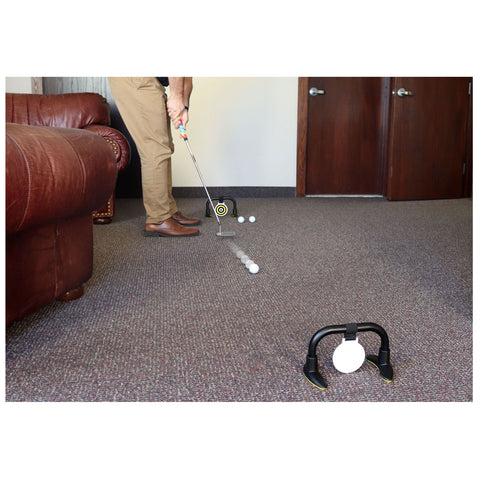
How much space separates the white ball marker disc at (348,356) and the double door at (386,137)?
11.7ft

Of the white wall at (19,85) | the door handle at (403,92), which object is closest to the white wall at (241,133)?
the door handle at (403,92)

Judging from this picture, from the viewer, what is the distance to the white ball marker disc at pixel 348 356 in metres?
1.07

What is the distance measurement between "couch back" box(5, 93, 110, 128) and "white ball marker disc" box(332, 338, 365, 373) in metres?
2.71

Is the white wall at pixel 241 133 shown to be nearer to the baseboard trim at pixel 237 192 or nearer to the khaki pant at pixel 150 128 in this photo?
the baseboard trim at pixel 237 192

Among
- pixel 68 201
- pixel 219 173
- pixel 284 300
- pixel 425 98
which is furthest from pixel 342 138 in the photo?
pixel 68 201

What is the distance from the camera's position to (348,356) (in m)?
1.07

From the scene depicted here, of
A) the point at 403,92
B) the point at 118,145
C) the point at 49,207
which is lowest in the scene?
the point at 49,207

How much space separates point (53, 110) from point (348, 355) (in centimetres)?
288

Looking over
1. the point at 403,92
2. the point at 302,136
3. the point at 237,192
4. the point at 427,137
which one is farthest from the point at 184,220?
the point at 427,137

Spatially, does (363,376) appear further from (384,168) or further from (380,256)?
(384,168)

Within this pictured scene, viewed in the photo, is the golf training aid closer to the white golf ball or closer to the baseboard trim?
the white golf ball

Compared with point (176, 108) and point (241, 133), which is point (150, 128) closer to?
point (176, 108)

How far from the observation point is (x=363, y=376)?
1.10 meters

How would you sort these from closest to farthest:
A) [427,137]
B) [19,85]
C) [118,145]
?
[118,145], [19,85], [427,137]
